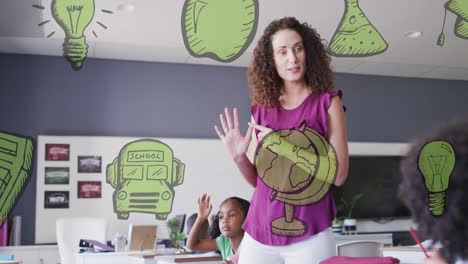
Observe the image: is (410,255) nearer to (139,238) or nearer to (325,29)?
(325,29)

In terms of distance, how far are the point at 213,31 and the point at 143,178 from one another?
16 centimetres

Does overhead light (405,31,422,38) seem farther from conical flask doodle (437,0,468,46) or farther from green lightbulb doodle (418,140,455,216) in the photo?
green lightbulb doodle (418,140,455,216)

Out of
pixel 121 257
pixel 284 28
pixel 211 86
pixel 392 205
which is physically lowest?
pixel 121 257

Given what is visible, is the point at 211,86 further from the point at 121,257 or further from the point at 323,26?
the point at 323,26

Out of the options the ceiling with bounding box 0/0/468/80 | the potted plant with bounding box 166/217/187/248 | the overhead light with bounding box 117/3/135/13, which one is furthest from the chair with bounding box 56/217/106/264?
the overhead light with bounding box 117/3/135/13

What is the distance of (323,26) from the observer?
0.94 meters

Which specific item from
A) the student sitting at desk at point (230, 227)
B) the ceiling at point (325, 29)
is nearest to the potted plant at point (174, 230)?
the student sitting at desk at point (230, 227)

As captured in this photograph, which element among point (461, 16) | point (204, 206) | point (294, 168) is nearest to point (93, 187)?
point (204, 206)

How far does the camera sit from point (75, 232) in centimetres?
176

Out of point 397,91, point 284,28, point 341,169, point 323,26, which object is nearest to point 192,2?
point 284,28

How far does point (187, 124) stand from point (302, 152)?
1.28 m

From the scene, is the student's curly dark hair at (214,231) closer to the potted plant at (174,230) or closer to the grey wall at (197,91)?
the grey wall at (197,91)

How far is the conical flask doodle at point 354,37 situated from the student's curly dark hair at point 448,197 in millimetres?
159

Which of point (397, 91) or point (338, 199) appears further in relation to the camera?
point (397, 91)
